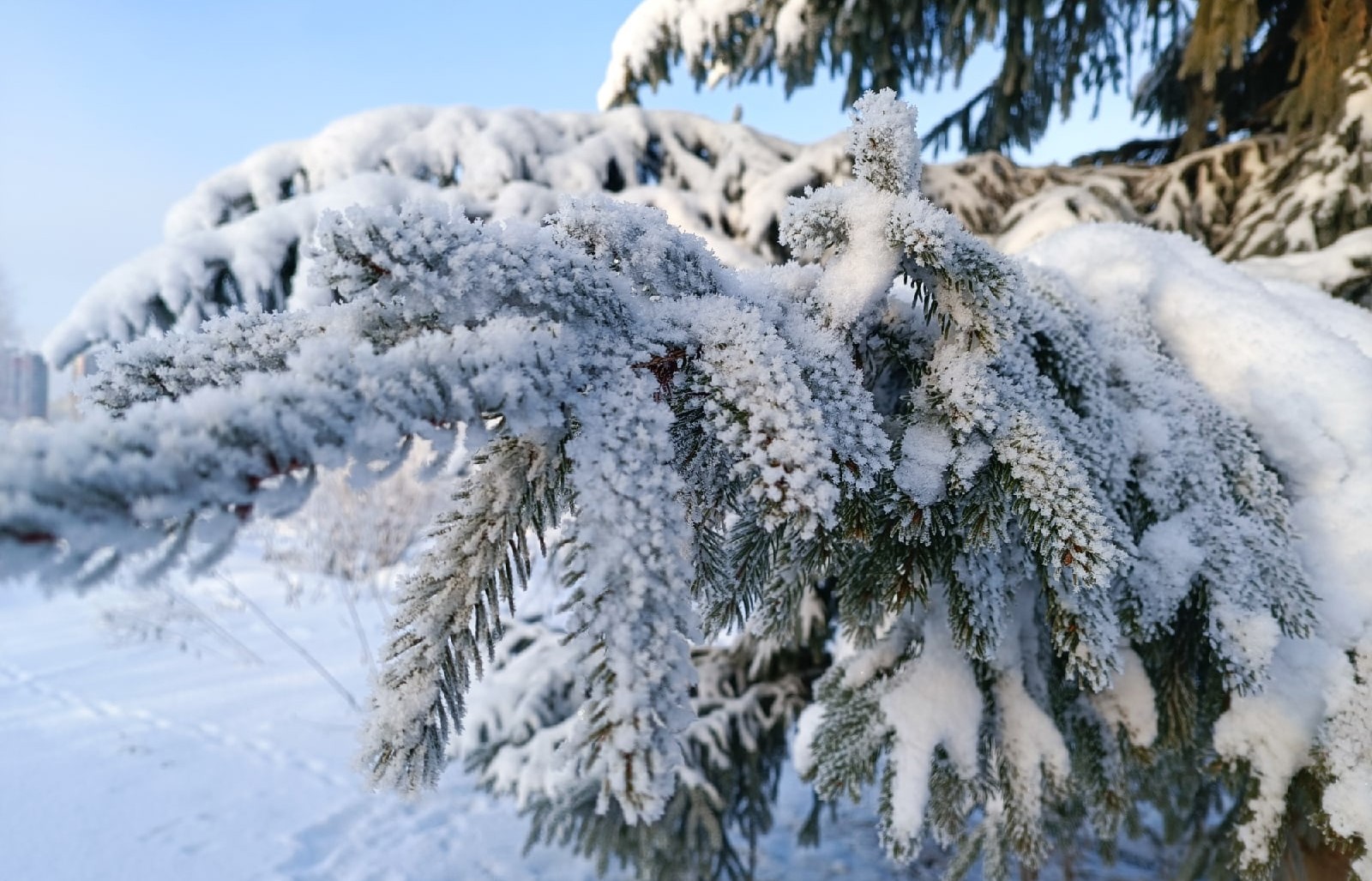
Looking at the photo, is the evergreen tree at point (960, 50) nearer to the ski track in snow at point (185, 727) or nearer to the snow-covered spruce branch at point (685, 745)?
the snow-covered spruce branch at point (685, 745)

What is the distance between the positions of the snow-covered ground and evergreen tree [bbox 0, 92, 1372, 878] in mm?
2836

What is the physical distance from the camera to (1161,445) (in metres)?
0.96

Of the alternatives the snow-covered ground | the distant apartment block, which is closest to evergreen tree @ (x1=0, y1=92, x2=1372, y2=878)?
the snow-covered ground

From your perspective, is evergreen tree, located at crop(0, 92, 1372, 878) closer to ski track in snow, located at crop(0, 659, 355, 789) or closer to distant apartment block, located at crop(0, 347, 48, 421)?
ski track in snow, located at crop(0, 659, 355, 789)

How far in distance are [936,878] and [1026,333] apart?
4.40 metres

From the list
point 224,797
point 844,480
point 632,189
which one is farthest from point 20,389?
point 844,480

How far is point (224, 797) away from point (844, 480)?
5.33m

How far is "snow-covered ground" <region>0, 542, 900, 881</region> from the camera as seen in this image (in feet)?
11.7

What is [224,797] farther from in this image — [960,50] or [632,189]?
[960,50]

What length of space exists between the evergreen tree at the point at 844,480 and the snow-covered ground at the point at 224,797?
9.31 feet

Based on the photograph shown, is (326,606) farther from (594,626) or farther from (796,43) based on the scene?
(594,626)

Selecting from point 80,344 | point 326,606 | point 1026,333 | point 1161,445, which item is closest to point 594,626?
point 1026,333

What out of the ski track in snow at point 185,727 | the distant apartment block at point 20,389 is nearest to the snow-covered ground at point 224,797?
the ski track in snow at point 185,727

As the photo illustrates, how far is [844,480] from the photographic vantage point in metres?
0.56
